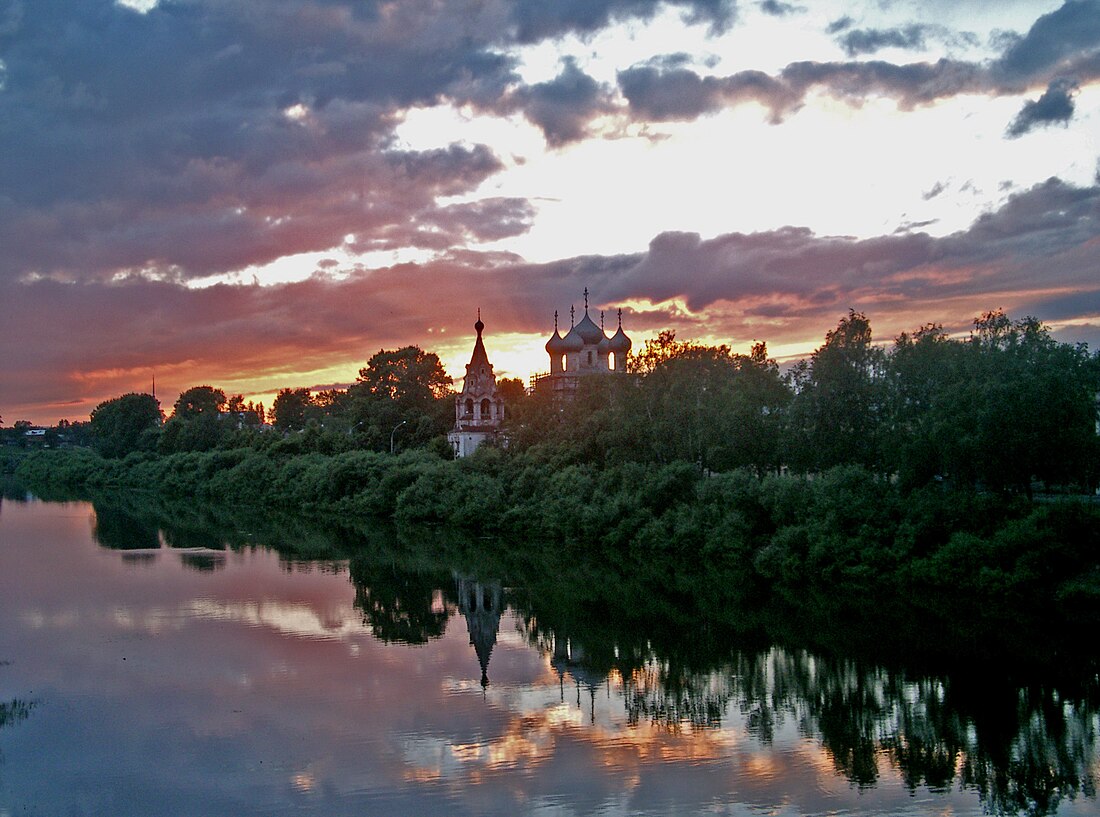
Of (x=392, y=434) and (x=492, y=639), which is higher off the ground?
(x=392, y=434)

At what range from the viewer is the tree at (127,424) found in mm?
91438

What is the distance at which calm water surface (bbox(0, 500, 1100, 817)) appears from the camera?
13.4 m

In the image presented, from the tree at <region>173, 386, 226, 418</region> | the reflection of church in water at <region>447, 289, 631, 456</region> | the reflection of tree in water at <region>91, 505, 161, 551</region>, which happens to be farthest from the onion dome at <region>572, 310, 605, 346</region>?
the tree at <region>173, 386, 226, 418</region>

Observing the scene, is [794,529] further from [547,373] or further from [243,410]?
[243,410]

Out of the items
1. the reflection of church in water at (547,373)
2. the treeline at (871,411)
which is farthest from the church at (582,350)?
the treeline at (871,411)

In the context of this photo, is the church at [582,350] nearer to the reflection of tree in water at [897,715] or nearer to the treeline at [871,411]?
the treeline at [871,411]

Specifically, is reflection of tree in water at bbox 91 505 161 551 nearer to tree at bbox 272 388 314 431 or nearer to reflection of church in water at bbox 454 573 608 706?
reflection of church in water at bbox 454 573 608 706

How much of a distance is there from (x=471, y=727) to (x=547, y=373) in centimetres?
4513

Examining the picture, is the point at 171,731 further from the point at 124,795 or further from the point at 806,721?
the point at 806,721

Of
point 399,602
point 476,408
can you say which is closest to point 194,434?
point 476,408

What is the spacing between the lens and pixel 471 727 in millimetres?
16266

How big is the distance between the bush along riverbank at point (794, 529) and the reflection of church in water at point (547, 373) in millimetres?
7104

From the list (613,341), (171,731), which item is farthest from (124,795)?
(613,341)

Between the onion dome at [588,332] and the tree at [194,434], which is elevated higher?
the onion dome at [588,332]
